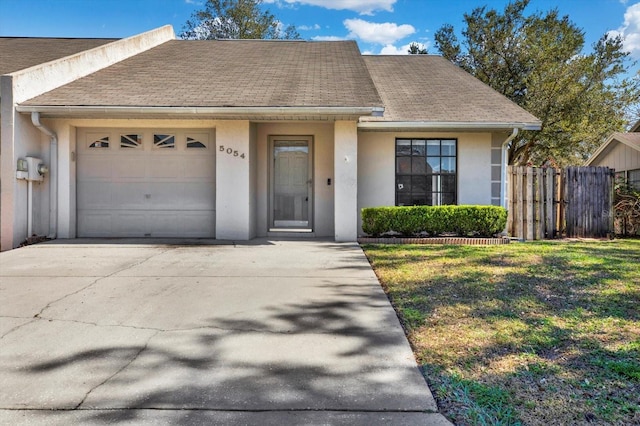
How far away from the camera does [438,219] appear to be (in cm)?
879

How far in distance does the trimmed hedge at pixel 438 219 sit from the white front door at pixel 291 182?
212 cm

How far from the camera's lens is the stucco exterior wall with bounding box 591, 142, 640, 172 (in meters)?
13.6

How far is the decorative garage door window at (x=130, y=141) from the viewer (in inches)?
367

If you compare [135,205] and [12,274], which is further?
[135,205]

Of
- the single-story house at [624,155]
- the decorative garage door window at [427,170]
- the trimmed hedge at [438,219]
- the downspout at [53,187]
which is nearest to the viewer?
the trimmed hedge at [438,219]

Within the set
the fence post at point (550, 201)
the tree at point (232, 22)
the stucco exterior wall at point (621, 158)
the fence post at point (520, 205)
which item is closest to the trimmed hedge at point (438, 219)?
the fence post at point (520, 205)

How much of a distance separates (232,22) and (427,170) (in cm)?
2123

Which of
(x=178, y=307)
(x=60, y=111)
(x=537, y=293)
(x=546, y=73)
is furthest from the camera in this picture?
(x=546, y=73)

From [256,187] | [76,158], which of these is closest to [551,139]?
[256,187]

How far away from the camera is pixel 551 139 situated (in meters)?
18.6

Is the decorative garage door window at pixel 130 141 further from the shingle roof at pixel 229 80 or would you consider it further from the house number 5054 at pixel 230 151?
the house number 5054 at pixel 230 151

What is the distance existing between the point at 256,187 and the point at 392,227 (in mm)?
3366

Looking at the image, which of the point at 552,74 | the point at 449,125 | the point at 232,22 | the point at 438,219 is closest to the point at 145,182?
the point at 438,219

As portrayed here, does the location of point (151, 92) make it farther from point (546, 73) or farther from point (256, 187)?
point (546, 73)
